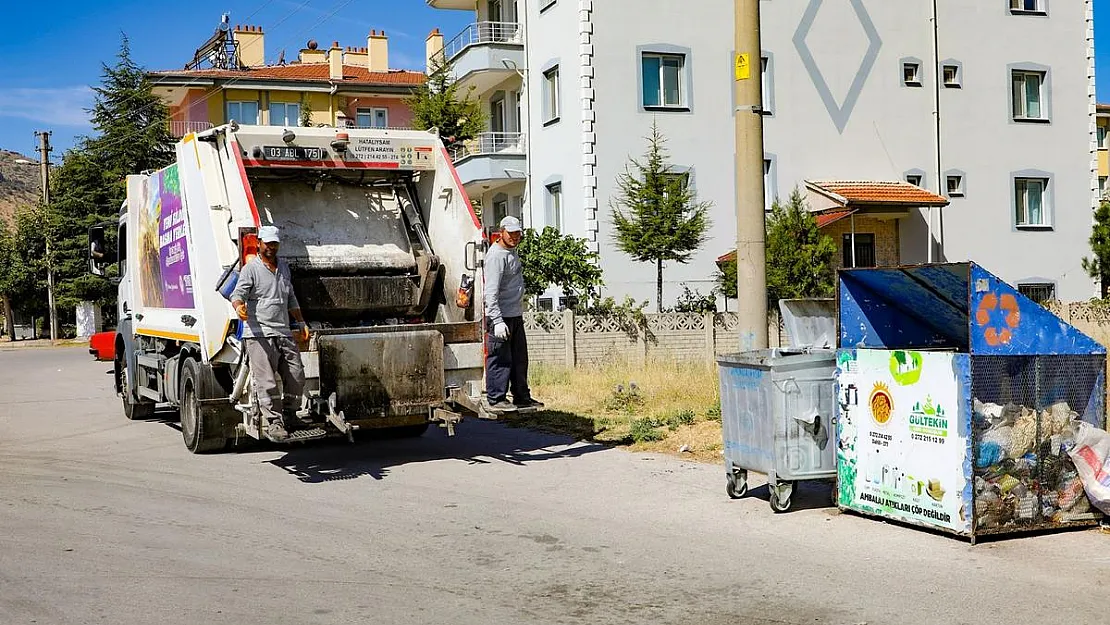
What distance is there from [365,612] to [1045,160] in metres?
28.6

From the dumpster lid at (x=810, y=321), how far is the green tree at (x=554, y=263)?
13.7m

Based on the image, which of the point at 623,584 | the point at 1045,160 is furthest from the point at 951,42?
the point at 623,584

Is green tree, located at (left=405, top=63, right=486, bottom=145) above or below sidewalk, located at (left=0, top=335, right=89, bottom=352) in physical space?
above

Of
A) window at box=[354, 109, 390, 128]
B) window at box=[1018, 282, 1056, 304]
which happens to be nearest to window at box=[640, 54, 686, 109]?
window at box=[1018, 282, 1056, 304]

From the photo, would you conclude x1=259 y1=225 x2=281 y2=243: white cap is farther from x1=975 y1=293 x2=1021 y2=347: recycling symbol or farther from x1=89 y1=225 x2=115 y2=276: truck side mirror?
x1=89 y1=225 x2=115 y2=276: truck side mirror

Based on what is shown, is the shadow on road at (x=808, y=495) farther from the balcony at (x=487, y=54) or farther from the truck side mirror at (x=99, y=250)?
the balcony at (x=487, y=54)

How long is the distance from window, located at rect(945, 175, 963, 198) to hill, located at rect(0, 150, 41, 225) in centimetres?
8658

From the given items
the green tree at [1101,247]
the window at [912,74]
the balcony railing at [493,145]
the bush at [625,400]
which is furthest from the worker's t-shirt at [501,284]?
the green tree at [1101,247]

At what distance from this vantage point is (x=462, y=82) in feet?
95.1

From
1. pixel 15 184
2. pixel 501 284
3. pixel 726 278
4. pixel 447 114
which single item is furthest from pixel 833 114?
pixel 15 184

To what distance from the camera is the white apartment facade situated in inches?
1014

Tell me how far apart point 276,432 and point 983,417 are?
5.54 metres

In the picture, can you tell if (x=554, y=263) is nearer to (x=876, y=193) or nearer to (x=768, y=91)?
(x=768, y=91)

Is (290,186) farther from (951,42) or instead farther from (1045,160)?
(1045,160)
